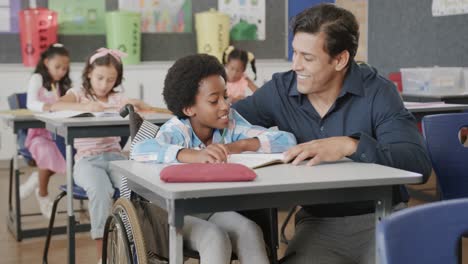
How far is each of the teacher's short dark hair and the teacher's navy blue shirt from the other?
9 cm

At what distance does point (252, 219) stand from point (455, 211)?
45.2 inches

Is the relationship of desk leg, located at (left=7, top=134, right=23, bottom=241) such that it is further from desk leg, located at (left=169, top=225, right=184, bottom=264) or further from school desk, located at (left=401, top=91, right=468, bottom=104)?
school desk, located at (left=401, top=91, right=468, bottom=104)

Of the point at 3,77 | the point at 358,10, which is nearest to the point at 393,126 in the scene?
the point at 3,77

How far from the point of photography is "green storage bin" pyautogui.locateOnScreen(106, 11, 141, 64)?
6.43 meters

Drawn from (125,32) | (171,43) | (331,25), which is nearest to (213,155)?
(331,25)

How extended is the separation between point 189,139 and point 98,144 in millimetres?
1529

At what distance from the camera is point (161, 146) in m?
1.91

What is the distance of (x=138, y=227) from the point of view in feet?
5.62

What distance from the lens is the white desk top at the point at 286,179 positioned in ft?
4.91

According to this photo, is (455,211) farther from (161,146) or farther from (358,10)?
(358,10)

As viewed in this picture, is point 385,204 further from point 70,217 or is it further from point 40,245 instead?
point 40,245

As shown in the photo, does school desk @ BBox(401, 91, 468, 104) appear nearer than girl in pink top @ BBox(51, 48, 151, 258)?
No

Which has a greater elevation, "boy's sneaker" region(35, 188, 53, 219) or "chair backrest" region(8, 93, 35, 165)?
"chair backrest" region(8, 93, 35, 165)

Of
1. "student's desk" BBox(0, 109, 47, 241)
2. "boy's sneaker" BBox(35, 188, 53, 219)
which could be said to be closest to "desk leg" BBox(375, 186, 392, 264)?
"student's desk" BBox(0, 109, 47, 241)
